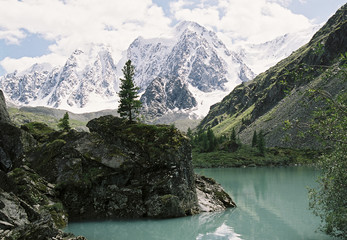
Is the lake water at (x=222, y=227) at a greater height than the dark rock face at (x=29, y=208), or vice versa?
the dark rock face at (x=29, y=208)

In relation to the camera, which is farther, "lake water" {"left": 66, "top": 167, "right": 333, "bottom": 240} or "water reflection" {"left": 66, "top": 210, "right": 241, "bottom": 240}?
"water reflection" {"left": 66, "top": 210, "right": 241, "bottom": 240}

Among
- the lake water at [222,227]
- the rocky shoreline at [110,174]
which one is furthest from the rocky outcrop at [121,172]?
the lake water at [222,227]

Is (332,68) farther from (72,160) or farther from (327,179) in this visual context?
(72,160)

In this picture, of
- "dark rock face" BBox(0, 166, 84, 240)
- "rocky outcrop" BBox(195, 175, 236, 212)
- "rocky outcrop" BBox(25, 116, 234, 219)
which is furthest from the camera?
"rocky outcrop" BBox(195, 175, 236, 212)

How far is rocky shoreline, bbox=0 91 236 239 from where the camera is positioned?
1227 inches

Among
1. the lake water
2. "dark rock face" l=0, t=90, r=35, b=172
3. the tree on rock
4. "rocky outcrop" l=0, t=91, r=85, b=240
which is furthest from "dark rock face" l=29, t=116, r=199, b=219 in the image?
"dark rock face" l=0, t=90, r=35, b=172

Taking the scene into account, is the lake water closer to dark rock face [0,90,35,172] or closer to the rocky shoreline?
the rocky shoreline

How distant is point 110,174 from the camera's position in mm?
33156

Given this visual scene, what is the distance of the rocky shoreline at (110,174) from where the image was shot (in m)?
31.2

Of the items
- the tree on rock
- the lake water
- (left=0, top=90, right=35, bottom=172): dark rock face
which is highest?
the tree on rock

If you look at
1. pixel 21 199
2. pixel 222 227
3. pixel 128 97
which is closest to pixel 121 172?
pixel 21 199

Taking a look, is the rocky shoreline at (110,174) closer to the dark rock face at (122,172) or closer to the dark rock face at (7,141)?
the dark rock face at (122,172)

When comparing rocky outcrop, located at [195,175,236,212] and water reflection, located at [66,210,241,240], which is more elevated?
rocky outcrop, located at [195,175,236,212]

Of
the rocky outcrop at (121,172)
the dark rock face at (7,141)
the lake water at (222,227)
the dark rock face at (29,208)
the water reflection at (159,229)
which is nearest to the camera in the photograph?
the dark rock face at (29,208)
